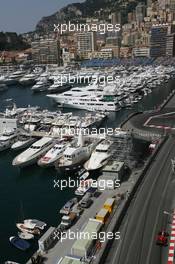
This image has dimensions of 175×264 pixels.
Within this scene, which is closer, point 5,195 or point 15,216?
point 15,216

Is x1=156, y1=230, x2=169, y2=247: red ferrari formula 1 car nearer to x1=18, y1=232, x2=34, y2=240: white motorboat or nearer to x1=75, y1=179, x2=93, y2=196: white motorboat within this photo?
x1=18, y1=232, x2=34, y2=240: white motorboat

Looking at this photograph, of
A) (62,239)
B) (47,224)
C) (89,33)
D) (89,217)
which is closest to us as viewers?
(62,239)

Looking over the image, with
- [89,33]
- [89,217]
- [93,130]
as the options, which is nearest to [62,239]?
[89,217]

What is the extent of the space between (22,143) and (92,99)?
A: 16357mm

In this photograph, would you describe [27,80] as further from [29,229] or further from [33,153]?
[29,229]

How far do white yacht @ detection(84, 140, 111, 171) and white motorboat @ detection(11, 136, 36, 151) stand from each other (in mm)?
7882

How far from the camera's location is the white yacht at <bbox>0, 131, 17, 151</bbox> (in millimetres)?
32156

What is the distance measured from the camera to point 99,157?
2541 cm

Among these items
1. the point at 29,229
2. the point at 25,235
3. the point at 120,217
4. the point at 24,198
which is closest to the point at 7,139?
the point at 24,198

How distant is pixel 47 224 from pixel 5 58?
99.0m

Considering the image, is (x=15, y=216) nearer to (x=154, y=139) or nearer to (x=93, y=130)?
(x=154, y=139)

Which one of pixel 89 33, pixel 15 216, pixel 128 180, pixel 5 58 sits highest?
pixel 89 33

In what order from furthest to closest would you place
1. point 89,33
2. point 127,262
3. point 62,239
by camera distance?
point 89,33, point 62,239, point 127,262

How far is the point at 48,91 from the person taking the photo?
61.8 meters
